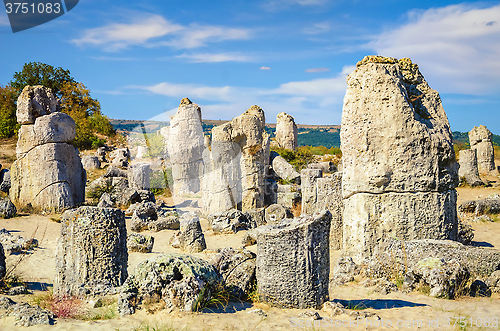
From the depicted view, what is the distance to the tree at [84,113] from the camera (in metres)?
25.3

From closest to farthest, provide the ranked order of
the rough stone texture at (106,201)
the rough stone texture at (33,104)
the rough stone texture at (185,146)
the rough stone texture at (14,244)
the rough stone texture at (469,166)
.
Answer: the rough stone texture at (14,244) < the rough stone texture at (33,104) < the rough stone texture at (106,201) < the rough stone texture at (185,146) < the rough stone texture at (469,166)

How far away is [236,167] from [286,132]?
1482 cm

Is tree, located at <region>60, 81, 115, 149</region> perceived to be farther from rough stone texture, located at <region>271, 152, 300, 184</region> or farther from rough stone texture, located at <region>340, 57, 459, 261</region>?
rough stone texture, located at <region>340, 57, 459, 261</region>

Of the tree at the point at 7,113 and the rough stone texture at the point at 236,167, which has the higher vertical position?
the tree at the point at 7,113

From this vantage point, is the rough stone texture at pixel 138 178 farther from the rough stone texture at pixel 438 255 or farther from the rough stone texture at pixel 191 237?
the rough stone texture at pixel 438 255

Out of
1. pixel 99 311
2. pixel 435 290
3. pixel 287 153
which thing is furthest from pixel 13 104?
pixel 435 290

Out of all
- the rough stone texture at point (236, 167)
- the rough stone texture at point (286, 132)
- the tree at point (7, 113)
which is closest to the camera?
the rough stone texture at point (236, 167)

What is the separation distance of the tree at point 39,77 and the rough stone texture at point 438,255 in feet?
96.1

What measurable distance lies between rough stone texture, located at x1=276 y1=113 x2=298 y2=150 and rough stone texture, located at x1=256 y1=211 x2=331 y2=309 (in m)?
23.2

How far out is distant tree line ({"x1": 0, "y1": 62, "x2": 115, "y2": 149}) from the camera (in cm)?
2728

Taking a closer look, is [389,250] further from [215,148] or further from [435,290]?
[215,148]

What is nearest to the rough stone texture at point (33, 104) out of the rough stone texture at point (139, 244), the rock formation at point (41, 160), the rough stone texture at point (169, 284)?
the rock formation at point (41, 160)

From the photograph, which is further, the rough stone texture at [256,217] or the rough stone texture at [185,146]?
the rough stone texture at [185,146]

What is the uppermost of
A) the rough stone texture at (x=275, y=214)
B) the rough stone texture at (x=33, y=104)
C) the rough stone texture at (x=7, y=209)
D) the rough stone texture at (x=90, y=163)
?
the rough stone texture at (x=33, y=104)
